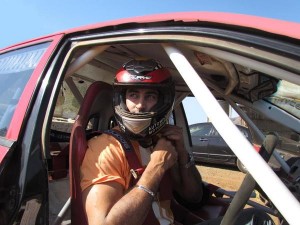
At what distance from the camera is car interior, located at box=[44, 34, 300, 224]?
4.65 ft

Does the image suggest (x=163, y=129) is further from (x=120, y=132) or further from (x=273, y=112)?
(x=273, y=112)

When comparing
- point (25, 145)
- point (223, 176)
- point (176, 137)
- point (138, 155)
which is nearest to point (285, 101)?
point (176, 137)

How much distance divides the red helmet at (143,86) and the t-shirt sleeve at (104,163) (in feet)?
0.45

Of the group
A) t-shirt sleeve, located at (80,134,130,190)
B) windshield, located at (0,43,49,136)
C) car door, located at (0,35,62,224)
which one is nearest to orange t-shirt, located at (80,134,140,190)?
t-shirt sleeve, located at (80,134,130,190)

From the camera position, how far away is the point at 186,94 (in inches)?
127

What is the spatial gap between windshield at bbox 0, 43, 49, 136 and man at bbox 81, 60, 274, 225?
47cm

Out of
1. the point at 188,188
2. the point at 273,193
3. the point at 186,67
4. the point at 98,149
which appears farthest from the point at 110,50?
the point at 273,193

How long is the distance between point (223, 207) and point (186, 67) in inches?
62.0

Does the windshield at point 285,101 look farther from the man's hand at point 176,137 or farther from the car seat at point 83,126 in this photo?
the car seat at point 83,126

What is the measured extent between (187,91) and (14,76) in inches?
56.2

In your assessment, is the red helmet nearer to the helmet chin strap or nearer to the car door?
the helmet chin strap

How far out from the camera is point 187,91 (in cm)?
313

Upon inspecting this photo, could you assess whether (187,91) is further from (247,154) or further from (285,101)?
(247,154)

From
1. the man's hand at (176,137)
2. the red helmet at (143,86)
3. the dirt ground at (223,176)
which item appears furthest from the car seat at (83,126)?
the dirt ground at (223,176)
